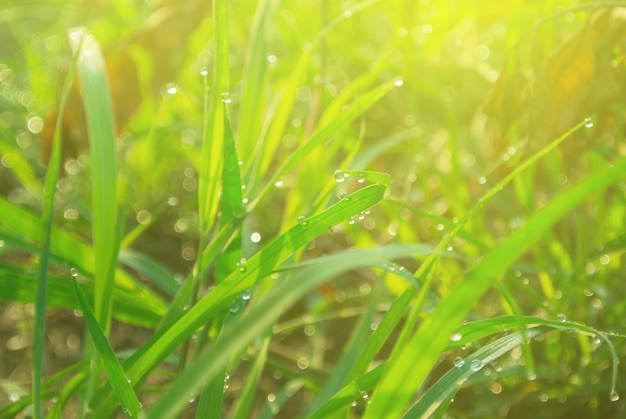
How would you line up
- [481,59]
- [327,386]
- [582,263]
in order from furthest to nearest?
[481,59] < [582,263] < [327,386]

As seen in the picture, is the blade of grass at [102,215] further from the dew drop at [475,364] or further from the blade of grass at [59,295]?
the dew drop at [475,364]

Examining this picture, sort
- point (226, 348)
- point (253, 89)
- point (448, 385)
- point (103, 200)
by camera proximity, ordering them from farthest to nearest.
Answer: point (253, 89)
point (103, 200)
point (448, 385)
point (226, 348)

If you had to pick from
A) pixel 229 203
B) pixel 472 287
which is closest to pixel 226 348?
pixel 472 287

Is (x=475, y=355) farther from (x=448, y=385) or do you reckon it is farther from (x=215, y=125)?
(x=215, y=125)

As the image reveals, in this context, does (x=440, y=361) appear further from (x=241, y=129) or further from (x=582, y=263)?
(x=241, y=129)

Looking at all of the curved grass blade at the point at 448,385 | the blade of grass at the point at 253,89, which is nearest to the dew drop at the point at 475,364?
the curved grass blade at the point at 448,385

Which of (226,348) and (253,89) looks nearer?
(226,348)

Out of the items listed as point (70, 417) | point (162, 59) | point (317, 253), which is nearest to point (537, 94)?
point (317, 253)
